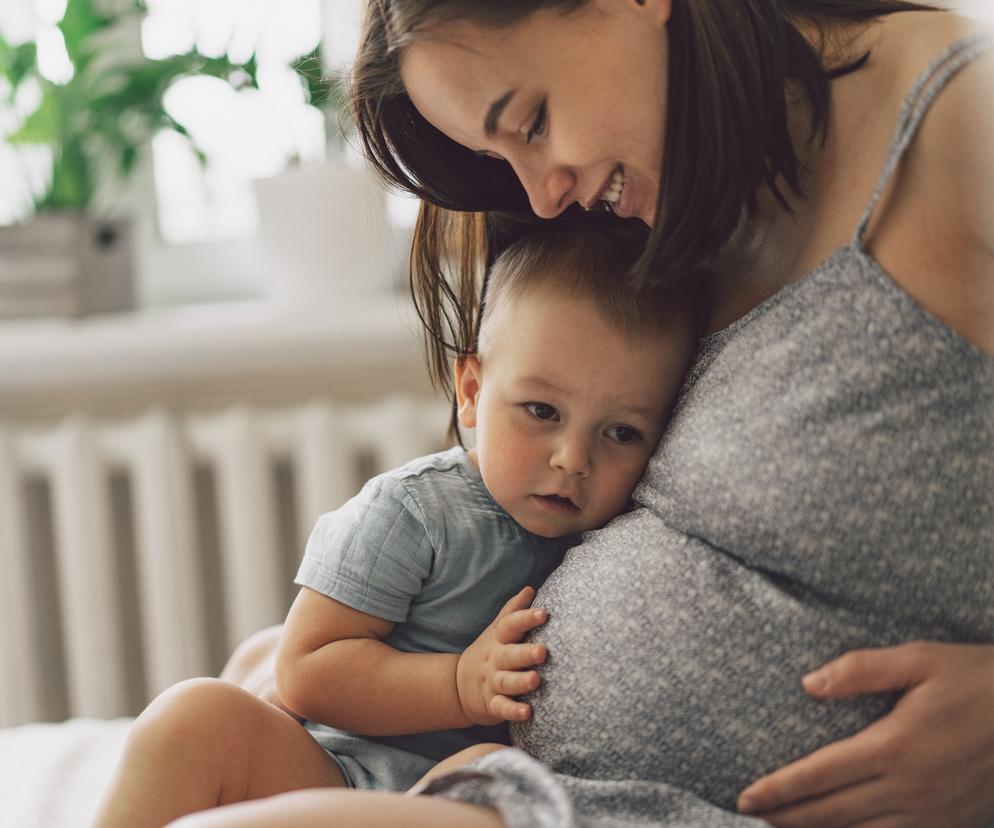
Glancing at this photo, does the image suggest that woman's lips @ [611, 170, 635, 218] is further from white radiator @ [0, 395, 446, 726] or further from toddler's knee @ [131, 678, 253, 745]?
white radiator @ [0, 395, 446, 726]

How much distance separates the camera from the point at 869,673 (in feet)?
2.35

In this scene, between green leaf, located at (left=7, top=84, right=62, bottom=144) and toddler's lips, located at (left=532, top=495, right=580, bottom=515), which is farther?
green leaf, located at (left=7, top=84, right=62, bottom=144)

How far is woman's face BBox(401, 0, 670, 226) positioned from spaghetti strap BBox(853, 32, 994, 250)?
157 mm

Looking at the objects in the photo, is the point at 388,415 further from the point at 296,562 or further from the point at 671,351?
the point at 671,351

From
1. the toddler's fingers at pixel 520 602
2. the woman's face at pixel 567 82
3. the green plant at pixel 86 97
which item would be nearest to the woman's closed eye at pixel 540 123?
the woman's face at pixel 567 82

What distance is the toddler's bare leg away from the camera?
2.09 ft

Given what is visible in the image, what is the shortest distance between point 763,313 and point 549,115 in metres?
0.21

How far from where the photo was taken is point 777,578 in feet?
2.49

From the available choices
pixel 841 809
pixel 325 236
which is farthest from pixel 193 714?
pixel 325 236

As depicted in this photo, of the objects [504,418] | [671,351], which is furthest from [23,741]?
[671,351]

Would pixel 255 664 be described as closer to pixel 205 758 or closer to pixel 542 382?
pixel 205 758

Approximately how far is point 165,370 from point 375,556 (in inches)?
36.2

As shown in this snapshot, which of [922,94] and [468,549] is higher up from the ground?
[922,94]

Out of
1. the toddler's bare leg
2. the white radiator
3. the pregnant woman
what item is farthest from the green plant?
the toddler's bare leg
